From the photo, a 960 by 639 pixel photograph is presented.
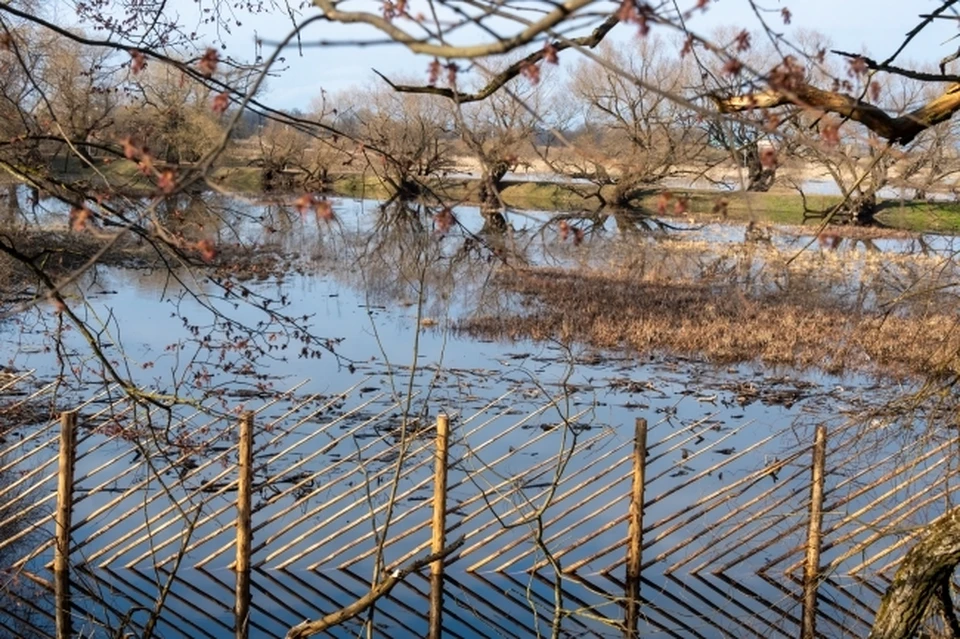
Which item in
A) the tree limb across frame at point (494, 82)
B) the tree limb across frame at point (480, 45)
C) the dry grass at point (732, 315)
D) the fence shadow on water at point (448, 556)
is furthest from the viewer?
the dry grass at point (732, 315)

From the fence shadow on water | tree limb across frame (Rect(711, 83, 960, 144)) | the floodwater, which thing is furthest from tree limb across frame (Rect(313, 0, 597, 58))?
the fence shadow on water

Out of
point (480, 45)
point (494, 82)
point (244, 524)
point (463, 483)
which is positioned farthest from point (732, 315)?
point (480, 45)

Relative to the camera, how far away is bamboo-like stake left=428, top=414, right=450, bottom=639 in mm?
7439

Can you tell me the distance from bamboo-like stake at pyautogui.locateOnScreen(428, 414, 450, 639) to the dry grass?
17.6 feet

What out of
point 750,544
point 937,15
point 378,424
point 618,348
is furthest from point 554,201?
point 937,15

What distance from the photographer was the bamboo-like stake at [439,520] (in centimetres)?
744

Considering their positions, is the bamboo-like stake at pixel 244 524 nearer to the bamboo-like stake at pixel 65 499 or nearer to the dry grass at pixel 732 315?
the bamboo-like stake at pixel 65 499

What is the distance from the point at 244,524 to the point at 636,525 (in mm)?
2696

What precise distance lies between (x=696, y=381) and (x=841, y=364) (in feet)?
7.23

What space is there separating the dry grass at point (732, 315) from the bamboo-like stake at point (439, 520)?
537cm

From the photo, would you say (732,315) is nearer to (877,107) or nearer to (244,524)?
(244,524)

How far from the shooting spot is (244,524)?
755 centimetres

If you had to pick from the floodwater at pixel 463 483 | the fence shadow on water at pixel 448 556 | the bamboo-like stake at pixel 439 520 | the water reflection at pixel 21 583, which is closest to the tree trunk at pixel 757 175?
the floodwater at pixel 463 483

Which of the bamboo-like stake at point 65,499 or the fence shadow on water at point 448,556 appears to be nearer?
the bamboo-like stake at point 65,499
